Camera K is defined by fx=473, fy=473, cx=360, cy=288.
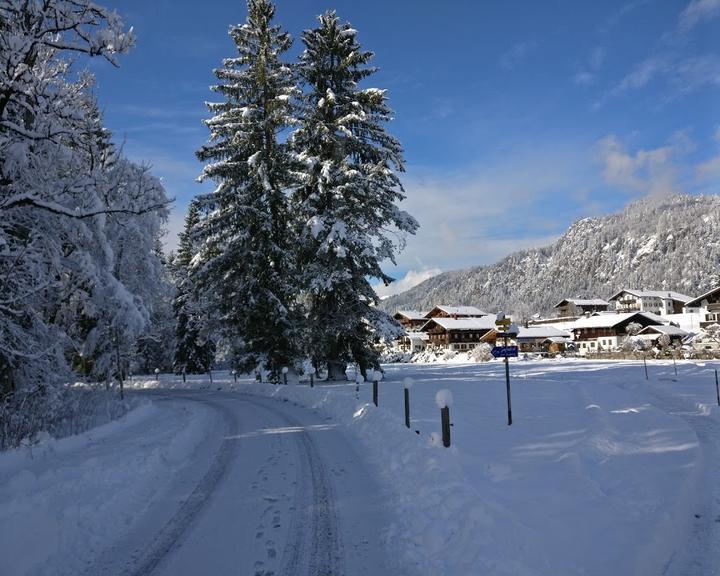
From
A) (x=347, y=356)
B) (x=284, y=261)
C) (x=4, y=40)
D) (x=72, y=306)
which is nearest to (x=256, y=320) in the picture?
(x=284, y=261)

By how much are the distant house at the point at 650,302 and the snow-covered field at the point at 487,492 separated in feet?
382

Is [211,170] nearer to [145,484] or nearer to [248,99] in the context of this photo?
[248,99]

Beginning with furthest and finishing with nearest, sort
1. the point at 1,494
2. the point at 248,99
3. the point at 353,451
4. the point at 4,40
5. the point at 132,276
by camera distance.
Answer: the point at 248,99 → the point at 132,276 → the point at 353,451 → the point at 4,40 → the point at 1,494

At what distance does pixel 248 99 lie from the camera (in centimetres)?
2702

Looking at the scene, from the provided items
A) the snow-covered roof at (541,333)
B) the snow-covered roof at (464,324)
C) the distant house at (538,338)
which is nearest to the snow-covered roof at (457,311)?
the snow-covered roof at (464,324)

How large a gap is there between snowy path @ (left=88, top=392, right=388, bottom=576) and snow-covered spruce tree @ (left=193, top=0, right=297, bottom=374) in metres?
15.4

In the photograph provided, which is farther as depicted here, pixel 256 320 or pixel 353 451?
pixel 256 320

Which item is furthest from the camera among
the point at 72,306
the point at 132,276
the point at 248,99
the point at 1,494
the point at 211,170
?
the point at 248,99

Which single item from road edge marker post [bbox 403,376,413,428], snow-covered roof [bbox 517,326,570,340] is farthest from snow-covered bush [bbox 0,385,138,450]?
snow-covered roof [bbox 517,326,570,340]

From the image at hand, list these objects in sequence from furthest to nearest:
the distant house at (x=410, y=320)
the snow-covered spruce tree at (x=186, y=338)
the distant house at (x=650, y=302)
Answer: the distant house at (x=650, y=302)
the distant house at (x=410, y=320)
the snow-covered spruce tree at (x=186, y=338)

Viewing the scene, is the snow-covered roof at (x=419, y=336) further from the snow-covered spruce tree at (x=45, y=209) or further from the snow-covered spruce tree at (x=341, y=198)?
the snow-covered spruce tree at (x=45, y=209)

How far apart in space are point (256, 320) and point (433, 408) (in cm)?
1320

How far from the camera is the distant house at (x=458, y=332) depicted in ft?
282

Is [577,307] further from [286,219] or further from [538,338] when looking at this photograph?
[286,219]
